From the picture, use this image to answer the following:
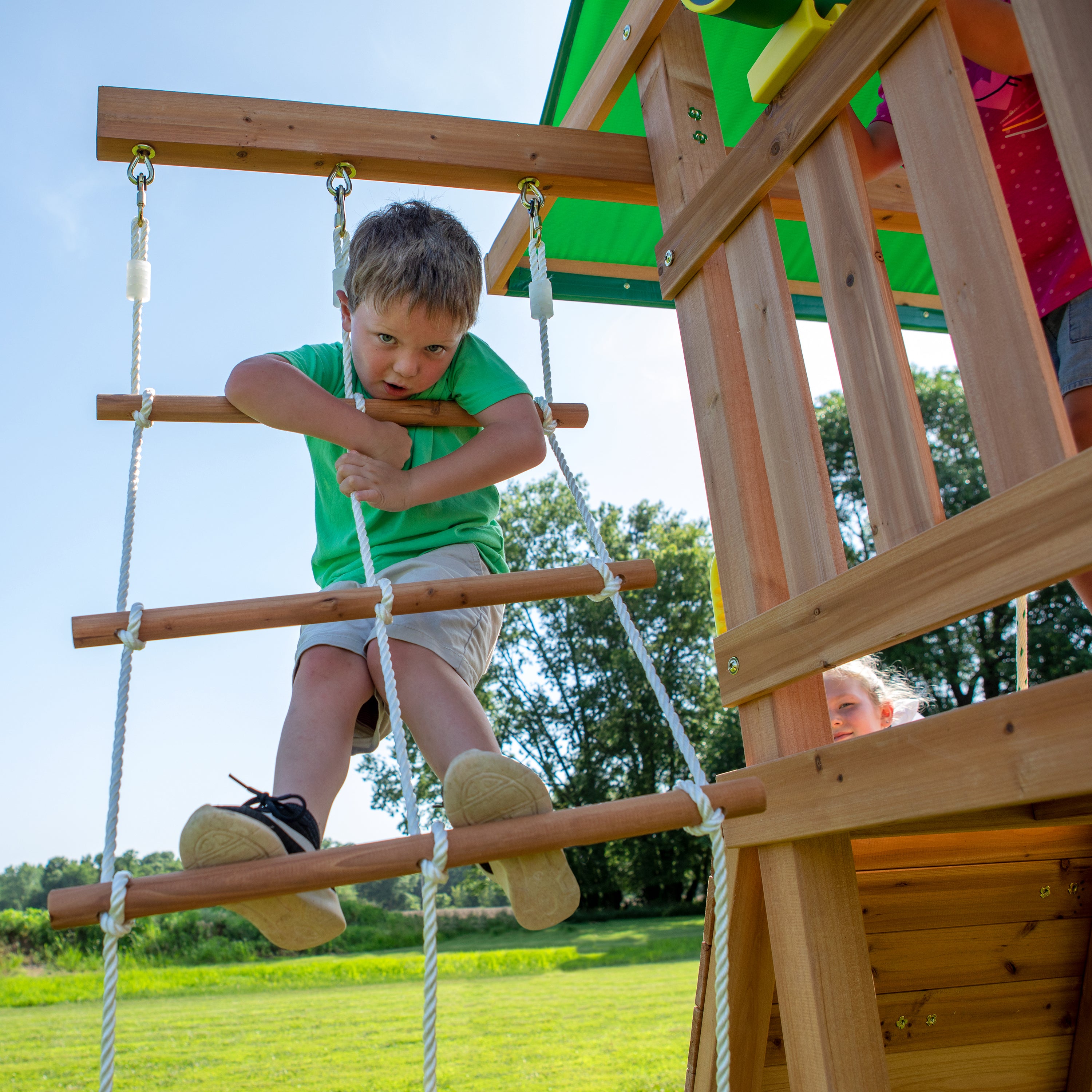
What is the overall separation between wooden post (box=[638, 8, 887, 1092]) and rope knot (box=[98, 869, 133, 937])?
3.23ft

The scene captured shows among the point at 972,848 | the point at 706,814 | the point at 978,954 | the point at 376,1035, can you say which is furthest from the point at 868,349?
the point at 376,1035

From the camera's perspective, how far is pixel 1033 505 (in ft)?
3.17

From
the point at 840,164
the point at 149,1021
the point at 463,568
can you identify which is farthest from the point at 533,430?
the point at 149,1021

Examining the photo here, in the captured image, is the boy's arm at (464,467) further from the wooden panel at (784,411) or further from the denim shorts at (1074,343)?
the denim shorts at (1074,343)

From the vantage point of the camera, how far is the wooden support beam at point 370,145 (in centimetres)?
177

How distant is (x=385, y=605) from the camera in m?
1.39

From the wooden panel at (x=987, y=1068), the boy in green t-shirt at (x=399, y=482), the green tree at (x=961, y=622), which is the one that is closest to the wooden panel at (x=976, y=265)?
the boy in green t-shirt at (x=399, y=482)

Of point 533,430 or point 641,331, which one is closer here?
point 533,430

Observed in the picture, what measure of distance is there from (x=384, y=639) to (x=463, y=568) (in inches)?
21.6

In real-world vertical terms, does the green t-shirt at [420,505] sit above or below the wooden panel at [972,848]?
above

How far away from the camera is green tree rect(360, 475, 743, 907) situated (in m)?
17.3

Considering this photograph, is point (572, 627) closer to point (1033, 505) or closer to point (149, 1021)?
point (149, 1021)

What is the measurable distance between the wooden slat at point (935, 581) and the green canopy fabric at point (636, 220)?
1.33 m

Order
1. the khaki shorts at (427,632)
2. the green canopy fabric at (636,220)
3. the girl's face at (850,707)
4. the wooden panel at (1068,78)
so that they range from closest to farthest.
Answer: the wooden panel at (1068,78) < the khaki shorts at (427,632) < the green canopy fabric at (636,220) < the girl's face at (850,707)
